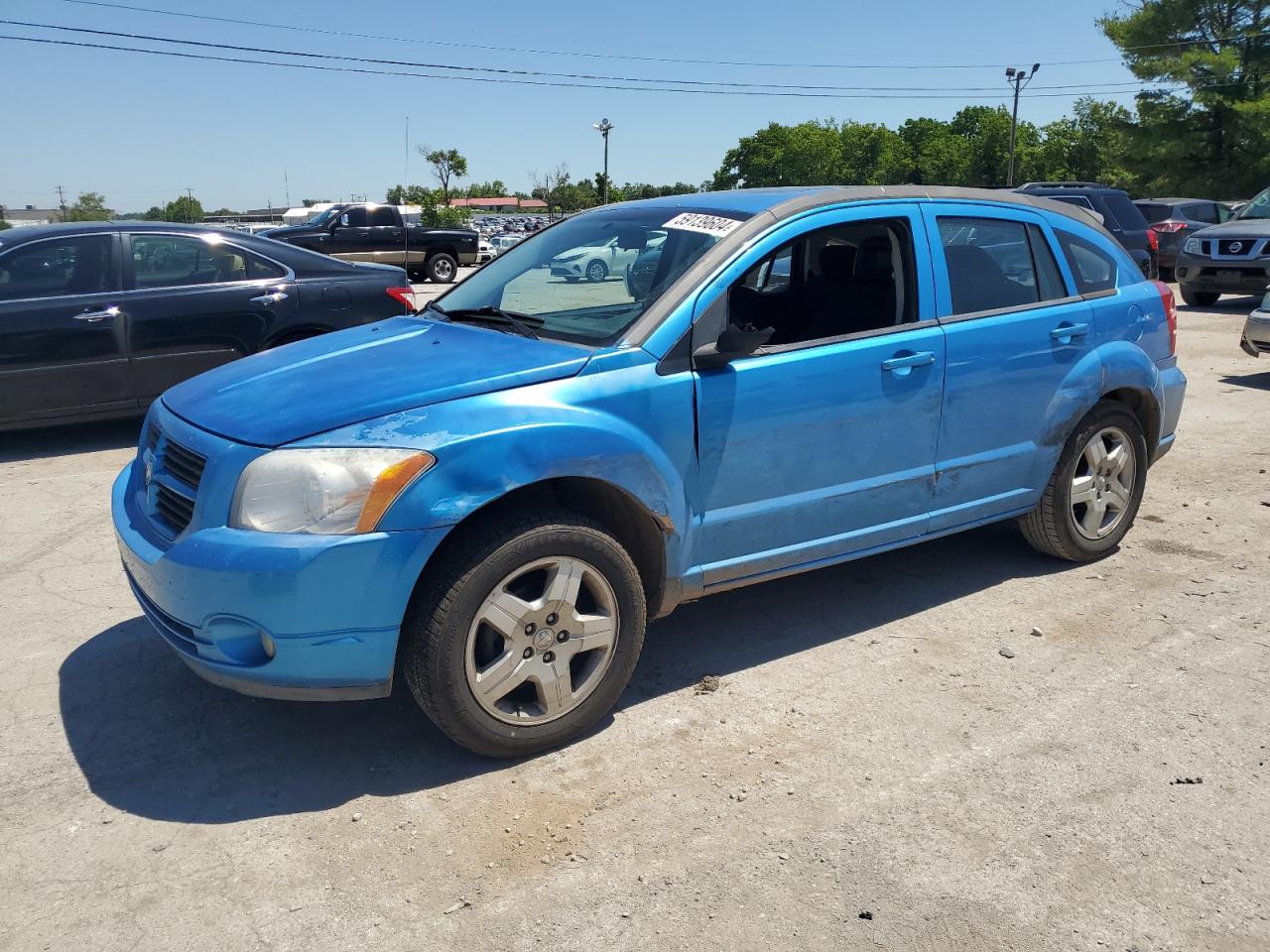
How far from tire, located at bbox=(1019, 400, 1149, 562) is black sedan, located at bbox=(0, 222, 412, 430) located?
485 cm

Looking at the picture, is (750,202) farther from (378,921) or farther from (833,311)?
(378,921)

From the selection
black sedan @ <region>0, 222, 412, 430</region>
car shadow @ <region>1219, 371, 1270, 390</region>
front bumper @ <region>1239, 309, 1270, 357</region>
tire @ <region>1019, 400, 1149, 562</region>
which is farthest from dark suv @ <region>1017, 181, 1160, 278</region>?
black sedan @ <region>0, 222, 412, 430</region>

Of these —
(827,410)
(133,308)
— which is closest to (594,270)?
(827,410)

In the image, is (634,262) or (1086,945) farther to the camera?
(634,262)

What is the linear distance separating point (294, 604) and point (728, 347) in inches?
63.3

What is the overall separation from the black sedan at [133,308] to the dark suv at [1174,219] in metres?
16.8

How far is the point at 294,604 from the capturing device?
295 cm

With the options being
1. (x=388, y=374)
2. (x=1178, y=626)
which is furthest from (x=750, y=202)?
(x=1178, y=626)

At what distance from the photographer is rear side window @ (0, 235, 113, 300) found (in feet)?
23.3

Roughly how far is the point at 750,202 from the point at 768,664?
179 cm

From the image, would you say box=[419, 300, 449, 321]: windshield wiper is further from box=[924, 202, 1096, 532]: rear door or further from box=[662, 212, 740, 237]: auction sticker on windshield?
box=[924, 202, 1096, 532]: rear door

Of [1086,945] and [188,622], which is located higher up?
[188,622]

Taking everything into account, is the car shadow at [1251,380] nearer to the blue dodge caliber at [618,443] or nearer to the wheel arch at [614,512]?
the blue dodge caliber at [618,443]

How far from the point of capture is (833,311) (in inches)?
174
